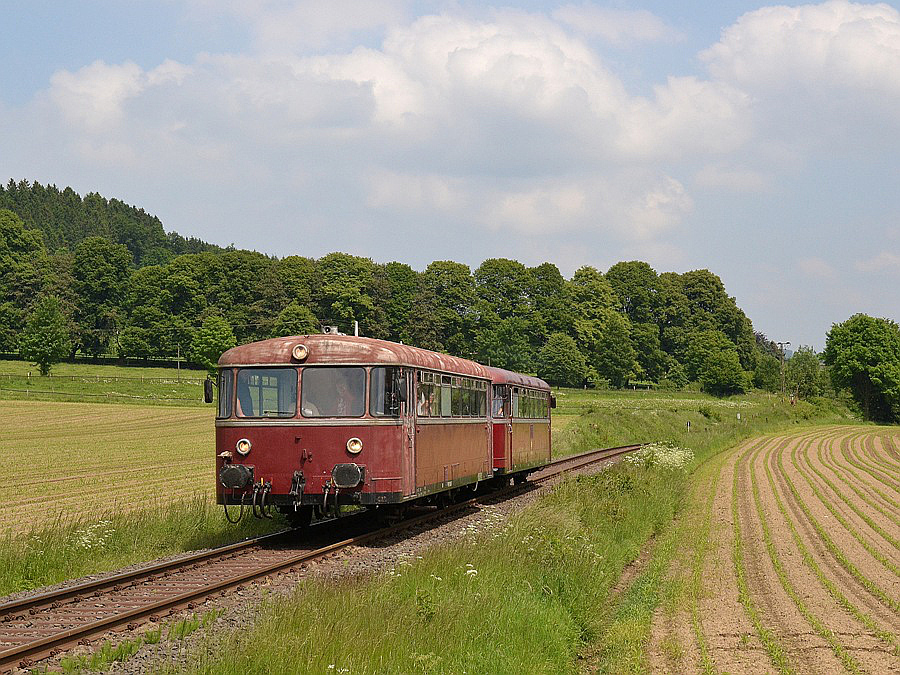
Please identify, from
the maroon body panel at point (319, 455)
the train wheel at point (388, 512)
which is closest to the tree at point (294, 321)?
the train wheel at point (388, 512)

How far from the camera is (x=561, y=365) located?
114938 millimetres

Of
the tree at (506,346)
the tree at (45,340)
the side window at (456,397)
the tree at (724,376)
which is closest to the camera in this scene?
the side window at (456,397)

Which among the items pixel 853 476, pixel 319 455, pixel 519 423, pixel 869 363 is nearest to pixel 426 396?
pixel 319 455

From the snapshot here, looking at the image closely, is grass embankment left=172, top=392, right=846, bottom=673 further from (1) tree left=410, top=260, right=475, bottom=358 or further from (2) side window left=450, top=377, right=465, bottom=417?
(1) tree left=410, top=260, right=475, bottom=358

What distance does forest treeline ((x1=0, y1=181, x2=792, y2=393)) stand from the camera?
114688 millimetres

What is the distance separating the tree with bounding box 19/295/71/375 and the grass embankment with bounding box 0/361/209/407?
277 cm

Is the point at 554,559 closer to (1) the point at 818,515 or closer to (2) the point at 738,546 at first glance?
(2) the point at 738,546

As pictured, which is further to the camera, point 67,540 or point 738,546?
point 738,546

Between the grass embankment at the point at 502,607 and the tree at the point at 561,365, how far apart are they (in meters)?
92.3

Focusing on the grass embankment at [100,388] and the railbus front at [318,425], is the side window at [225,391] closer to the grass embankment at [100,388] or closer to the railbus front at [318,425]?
the railbus front at [318,425]

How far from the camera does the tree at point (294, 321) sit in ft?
346

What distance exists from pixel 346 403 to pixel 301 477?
1.38 m

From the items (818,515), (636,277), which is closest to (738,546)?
(818,515)

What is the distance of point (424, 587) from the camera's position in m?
11.4
